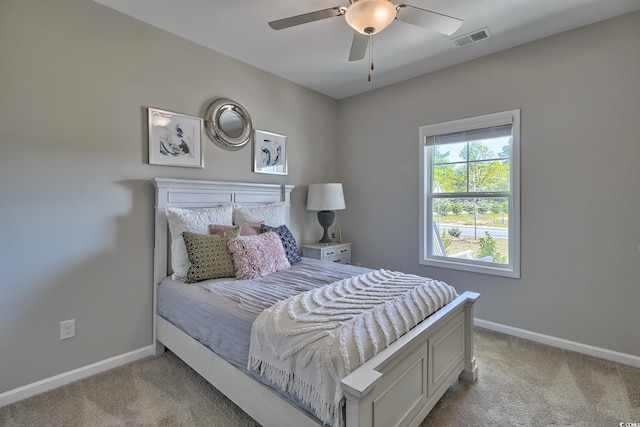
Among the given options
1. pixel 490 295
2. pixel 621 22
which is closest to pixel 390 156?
pixel 490 295

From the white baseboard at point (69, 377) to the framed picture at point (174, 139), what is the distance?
154 cm

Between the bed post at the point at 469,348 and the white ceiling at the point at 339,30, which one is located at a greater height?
the white ceiling at the point at 339,30

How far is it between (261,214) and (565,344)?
2.89 m

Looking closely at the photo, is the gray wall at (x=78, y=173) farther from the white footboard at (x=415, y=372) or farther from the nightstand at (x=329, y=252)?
the white footboard at (x=415, y=372)

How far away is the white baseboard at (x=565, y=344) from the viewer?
2.31 m

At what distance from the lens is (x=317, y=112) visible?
12.9 ft

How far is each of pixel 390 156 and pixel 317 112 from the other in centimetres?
111

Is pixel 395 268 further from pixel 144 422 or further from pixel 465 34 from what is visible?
pixel 144 422

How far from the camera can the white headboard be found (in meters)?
2.47

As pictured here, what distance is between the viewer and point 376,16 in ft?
5.44

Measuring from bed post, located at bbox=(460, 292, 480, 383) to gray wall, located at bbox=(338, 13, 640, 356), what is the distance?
1.03 meters

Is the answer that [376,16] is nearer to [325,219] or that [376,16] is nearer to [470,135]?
[470,135]

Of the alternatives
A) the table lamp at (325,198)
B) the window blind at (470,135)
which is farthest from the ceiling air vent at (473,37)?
the table lamp at (325,198)

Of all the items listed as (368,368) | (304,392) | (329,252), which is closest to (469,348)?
(368,368)
